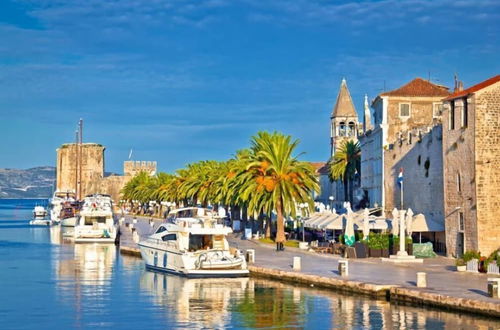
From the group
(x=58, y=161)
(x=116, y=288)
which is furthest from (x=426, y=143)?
(x=58, y=161)

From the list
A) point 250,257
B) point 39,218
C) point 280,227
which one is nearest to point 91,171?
point 39,218

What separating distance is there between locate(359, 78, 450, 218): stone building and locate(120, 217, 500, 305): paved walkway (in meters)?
6.73

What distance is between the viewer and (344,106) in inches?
4200

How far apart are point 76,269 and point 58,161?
4345 inches

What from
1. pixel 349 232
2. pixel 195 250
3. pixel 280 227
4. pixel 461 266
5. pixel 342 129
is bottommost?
pixel 461 266

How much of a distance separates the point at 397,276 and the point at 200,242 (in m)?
11.1

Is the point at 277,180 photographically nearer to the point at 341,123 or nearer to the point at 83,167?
the point at 341,123

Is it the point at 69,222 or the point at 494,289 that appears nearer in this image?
the point at 494,289

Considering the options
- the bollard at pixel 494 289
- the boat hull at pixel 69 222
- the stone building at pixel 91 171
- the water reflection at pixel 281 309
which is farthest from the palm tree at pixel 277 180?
the stone building at pixel 91 171

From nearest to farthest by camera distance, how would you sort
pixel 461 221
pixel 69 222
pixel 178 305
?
pixel 178 305, pixel 461 221, pixel 69 222

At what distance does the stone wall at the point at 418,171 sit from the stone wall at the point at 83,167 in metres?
101

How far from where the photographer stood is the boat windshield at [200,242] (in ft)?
137

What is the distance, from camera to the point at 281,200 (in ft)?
177

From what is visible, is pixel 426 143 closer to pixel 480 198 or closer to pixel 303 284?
pixel 480 198
